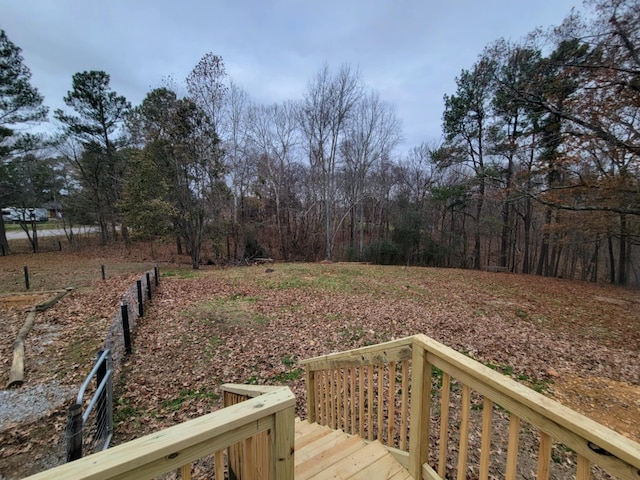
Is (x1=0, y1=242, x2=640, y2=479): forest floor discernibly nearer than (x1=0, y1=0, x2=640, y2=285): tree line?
Yes

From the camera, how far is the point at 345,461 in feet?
6.22

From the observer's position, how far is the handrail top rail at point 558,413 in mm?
788

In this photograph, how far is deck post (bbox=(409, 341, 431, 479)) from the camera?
1604mm

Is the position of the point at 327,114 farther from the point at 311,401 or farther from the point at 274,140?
A: the point at 311,401

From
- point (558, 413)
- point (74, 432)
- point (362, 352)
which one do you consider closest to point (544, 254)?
point (362, 352)

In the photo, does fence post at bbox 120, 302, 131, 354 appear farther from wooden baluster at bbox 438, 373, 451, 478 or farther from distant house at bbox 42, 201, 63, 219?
distant house at bbox 42, 201, 63, 219

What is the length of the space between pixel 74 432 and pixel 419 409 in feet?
8.15

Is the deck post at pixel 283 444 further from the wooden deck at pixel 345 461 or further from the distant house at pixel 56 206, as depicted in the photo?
the distant house at pixel 56 206

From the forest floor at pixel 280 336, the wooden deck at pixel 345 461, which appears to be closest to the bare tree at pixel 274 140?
the forest floor at pixel 280 336

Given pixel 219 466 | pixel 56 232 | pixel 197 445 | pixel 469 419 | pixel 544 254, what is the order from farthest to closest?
pixel 56 232, pixel 544 254, pixel 469 419, pixel 219 466, pixel 197 445

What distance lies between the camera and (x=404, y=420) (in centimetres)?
185

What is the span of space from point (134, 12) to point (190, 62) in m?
3.83

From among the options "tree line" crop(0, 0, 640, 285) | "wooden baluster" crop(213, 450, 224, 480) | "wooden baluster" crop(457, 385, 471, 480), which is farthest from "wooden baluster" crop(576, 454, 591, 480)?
"tree line" crop(0, 0, 640, 285)

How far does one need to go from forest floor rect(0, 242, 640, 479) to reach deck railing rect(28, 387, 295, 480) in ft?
9.84
